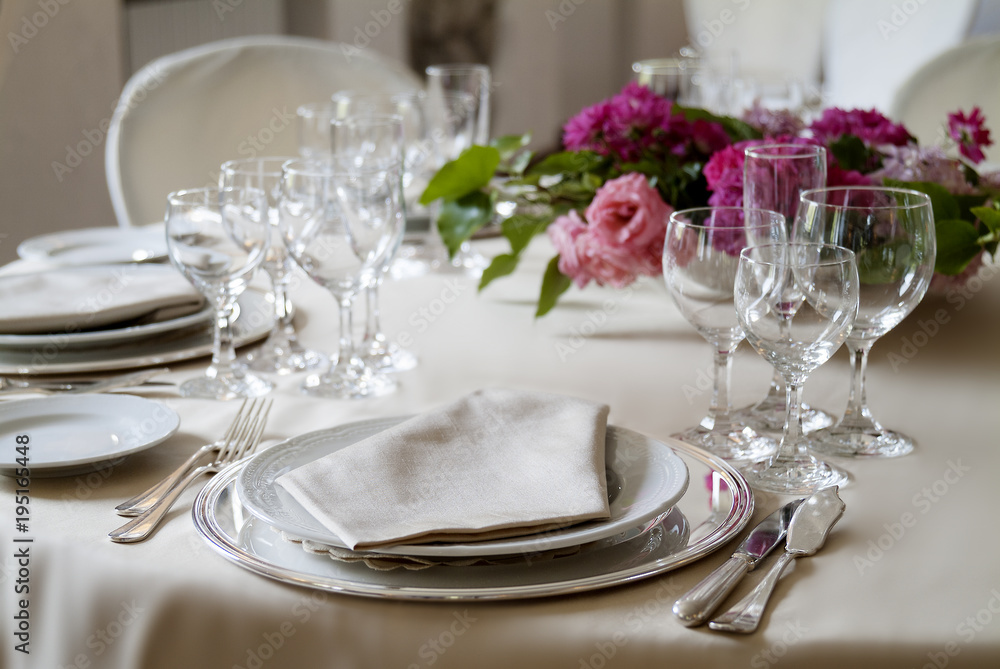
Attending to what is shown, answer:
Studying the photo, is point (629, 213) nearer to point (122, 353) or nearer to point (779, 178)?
point (779, 178)

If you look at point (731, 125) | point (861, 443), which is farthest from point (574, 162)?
point (861, 443)

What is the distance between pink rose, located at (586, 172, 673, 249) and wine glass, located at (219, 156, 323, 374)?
0.32 metres

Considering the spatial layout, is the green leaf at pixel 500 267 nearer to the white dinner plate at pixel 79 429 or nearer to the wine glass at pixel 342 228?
the wine glass at pixel 342 228

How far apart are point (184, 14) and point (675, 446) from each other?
3119mm

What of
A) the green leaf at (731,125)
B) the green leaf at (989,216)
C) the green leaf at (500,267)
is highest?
the green leaf at (731,125)

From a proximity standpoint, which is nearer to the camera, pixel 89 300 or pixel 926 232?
pixel 926 232

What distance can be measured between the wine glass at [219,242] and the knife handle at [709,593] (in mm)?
492

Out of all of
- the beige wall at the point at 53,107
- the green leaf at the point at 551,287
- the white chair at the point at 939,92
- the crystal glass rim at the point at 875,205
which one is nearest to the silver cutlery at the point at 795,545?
the crystal glass rim at the point at 875,205

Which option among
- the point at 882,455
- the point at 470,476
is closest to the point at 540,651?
the point at 470,476

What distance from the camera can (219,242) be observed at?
0.92 meters

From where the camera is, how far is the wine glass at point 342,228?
2.98 feet

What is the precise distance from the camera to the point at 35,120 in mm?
2758

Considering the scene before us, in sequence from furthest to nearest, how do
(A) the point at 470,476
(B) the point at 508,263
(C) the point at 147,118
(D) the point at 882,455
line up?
(C) the point at 147,118, (B) the point at 508,263, (D) the point at 882,455, (A) the point at 470,476

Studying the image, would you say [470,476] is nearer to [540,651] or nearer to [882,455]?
[540,651]
